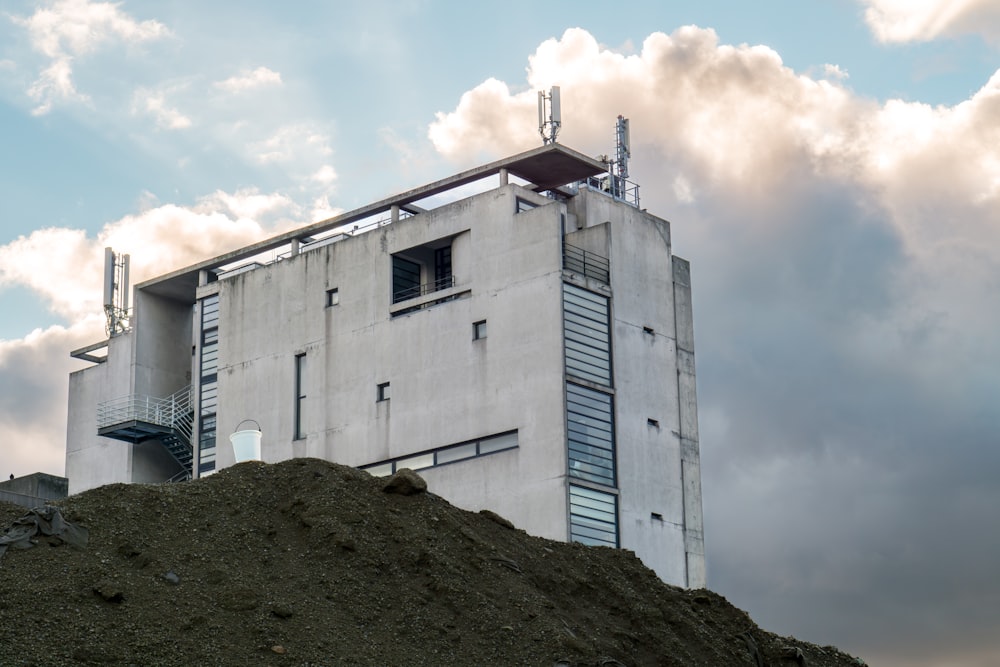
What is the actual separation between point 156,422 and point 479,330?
19.1 meters

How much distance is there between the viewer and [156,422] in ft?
224

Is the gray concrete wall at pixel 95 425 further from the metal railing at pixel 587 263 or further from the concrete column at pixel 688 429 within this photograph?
the concrete column at pixel 688 429

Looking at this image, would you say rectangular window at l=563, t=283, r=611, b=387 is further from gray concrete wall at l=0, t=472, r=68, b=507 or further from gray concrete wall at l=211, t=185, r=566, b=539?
gray concrete wall at l=0, t=472, r=68, b=507

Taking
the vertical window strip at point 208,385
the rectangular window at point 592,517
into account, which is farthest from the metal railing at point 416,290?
the rectangular window at point 592,517

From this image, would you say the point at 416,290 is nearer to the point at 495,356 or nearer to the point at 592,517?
the point at 495,356

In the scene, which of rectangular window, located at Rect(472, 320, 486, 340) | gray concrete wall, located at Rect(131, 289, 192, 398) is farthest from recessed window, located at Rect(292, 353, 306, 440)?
gray concrete wall, located at Rect(131, 289, 192, 398)

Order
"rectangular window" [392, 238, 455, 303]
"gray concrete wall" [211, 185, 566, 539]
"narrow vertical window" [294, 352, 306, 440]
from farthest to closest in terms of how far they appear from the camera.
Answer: "narrow vertical window" [294, 352, 306, 440] < "rectangular window" [392, 238, 455, 303] < "gray concrete wall" [211, 185, 566, 539]

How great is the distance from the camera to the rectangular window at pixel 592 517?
5238cm

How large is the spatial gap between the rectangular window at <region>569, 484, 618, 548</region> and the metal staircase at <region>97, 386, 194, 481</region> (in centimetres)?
2180

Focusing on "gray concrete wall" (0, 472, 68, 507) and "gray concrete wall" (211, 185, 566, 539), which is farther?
"gray concrete wall" (0, 472, 68, 507)

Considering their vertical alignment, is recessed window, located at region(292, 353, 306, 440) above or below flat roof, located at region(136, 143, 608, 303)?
below

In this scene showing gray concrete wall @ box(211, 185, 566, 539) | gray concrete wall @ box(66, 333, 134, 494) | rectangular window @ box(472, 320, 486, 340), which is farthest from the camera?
gray concrete wall @ box(66, 333, 134, 494)

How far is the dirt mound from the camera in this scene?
2422 centimetres

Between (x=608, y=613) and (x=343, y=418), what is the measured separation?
30791mm
